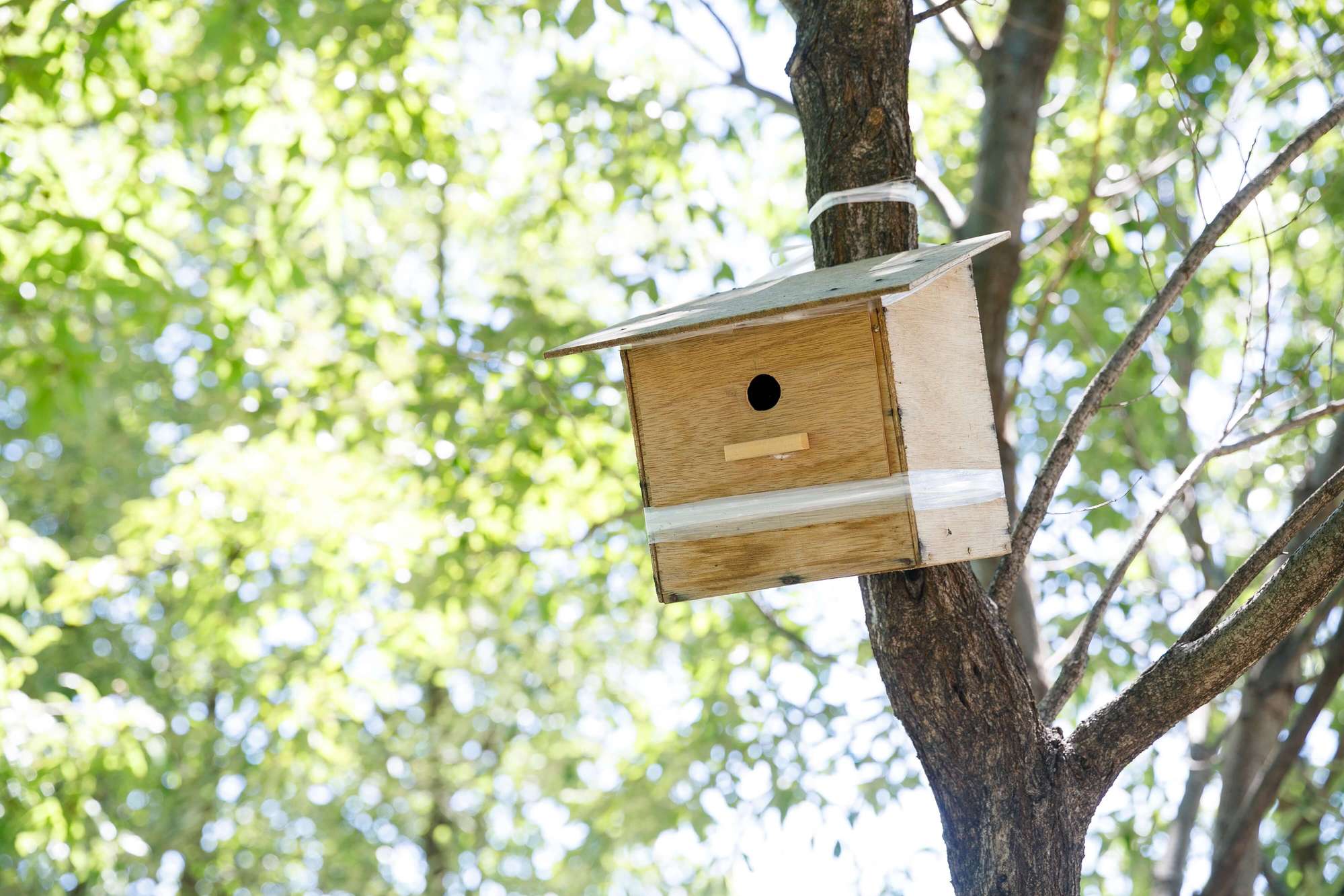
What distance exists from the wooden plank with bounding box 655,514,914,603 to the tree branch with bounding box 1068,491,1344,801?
15.9 inches

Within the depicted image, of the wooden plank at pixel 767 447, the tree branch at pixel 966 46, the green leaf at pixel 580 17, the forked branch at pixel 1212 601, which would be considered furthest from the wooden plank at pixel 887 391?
the tree branch at pixel 966 46

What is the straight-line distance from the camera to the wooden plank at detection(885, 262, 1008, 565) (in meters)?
1.75

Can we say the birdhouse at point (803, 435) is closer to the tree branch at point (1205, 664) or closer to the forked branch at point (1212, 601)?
the forked branch at point (1212, 601)

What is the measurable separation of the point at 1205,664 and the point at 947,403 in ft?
1.74

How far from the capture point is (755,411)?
6.02 feet

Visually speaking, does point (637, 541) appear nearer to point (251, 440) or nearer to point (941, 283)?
point (251, 440)

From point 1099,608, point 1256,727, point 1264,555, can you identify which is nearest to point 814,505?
point 1099,608

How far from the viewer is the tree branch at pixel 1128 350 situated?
188 centimetres

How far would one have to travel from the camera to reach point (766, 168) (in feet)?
24.2

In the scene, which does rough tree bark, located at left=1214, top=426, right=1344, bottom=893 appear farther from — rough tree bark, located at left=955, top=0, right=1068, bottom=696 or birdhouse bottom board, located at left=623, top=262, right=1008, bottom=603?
birdhouse bottom board, located at left=623, top=262, right=1008, bottom=603

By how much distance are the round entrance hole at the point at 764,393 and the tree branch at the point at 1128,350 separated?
1.40 feet

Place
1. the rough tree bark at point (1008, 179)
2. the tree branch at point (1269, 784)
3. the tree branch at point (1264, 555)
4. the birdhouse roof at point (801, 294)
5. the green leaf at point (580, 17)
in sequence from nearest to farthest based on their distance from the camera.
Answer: the birdhouse roof at point (801, 294) < the tree branch at point (1264, 555) < the green leaf at point (580, 17) < the rough tree bark at point (1008, 179) < the tree branch at point (1269, 784)

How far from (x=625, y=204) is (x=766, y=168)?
898mm

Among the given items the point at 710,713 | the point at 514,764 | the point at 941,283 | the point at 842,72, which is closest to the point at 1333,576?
the point at 941,283
